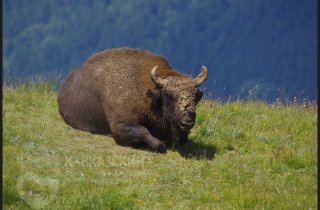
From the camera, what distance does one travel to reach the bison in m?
12.6

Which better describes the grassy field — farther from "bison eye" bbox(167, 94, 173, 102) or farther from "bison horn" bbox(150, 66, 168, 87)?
"bison horn" bbox(150, 66, 168, 87)

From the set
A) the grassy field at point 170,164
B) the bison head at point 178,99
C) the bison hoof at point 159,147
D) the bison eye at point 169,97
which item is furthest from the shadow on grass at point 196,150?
Answer: the bison eye at point 169,97

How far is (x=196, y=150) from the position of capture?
12773 mm

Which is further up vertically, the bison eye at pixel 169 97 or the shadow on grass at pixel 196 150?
the bison eye at pixel 169 97

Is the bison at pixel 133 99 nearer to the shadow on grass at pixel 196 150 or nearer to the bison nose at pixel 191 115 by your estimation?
the bison nose at pixel 191 115

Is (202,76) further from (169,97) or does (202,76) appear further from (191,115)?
(191,115)

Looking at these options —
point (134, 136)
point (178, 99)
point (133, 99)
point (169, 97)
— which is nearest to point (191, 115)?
point (178, 99)

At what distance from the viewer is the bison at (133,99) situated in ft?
41.4

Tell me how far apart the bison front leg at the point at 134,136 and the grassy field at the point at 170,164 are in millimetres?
203

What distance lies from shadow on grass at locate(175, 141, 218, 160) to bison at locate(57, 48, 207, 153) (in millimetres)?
194

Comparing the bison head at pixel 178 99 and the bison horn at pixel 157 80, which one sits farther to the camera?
the bison horn at pixel 157 80

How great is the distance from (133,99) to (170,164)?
200 cm

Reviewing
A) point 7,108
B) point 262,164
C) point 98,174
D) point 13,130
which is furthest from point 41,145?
point 262,164

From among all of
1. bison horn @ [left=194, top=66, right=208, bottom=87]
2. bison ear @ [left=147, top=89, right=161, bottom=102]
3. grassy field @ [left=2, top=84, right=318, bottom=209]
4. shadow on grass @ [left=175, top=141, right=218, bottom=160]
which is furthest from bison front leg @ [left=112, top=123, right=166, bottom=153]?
bison horn @ [left=194, top=66, right=208, bottom=87]
